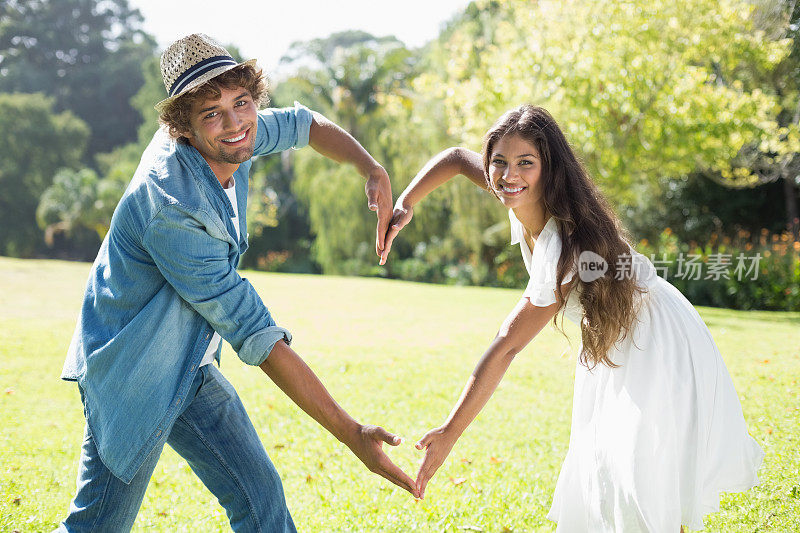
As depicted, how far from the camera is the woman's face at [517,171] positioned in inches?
108

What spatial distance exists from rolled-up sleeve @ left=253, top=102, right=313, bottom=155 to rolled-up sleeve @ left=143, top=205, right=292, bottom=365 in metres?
0.74

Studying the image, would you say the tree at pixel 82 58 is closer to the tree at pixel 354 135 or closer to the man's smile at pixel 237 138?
the tree at pixel 354 135

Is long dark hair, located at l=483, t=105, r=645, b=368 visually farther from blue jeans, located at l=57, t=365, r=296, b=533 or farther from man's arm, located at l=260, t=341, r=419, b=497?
blue jeans, located at l=57, t=365, r=296, b=533

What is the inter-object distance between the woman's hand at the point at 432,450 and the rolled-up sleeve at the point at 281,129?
1.37 m

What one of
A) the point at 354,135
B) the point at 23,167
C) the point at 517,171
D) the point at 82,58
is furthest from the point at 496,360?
the point at 82,58

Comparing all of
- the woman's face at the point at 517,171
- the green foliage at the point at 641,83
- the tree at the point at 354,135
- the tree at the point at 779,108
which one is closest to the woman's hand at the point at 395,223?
the woman's face at the point at 517,171

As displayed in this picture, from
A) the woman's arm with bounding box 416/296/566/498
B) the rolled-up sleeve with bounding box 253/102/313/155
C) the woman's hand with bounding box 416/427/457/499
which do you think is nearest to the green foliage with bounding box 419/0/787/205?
the rolled-up sleeve with bounding box 253/102/313/155

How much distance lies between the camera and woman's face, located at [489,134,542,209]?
8.98ft

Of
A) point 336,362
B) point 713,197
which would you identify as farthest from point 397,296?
point 713,197

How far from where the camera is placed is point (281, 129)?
3.09 metres

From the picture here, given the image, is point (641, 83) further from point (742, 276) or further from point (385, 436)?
point (385, 436)

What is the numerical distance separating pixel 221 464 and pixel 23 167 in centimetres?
3743

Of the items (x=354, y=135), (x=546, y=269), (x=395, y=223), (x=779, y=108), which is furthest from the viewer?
(x=354, y=135)

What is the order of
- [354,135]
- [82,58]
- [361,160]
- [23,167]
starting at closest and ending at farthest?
[361,160]
[354,135]
[23,167]
[82,58]
